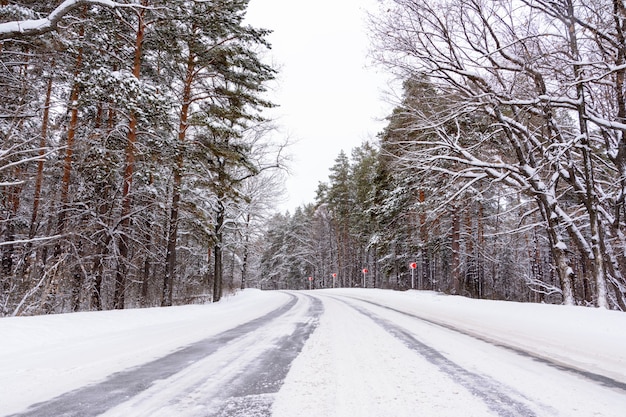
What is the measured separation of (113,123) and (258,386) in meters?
12.6

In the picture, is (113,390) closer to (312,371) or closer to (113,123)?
(312,371)

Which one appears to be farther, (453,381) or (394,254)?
(394,254)

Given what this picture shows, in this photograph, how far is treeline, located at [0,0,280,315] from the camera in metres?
8.36

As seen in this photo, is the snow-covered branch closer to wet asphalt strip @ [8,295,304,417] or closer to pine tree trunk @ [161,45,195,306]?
pine tree trunk @ [161,45,195,306]

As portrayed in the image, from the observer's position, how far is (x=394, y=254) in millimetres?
29594

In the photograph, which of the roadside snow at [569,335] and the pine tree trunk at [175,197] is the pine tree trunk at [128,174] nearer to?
the pine tree trunk at [175,197]

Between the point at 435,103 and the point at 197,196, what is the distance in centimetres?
939

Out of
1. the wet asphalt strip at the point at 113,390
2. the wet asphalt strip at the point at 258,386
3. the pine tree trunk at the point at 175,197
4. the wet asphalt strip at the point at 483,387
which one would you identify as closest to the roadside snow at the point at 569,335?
the wet asphalt strip at the point at 483,387

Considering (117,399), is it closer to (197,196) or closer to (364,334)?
(364,334)

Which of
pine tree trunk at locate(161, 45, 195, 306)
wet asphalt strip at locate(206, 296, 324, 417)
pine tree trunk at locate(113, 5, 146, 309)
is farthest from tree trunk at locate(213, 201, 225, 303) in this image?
wet asphalt strip at locate(206, 296, 324, 417)

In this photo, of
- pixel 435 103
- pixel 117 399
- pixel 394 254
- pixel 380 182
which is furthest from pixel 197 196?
pixel 394 254

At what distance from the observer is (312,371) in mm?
2996

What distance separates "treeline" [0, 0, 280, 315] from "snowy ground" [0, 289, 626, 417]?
14.0 ft

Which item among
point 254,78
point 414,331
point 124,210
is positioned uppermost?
point 254,78
